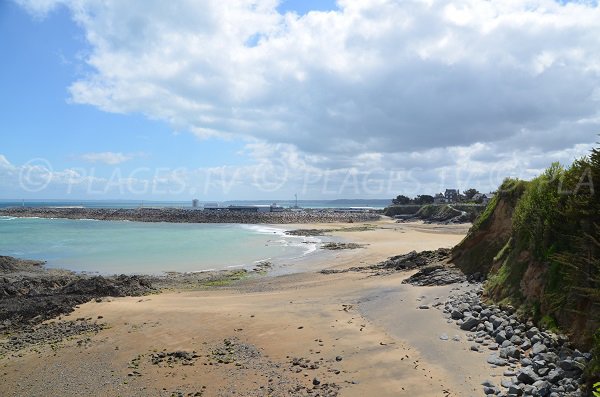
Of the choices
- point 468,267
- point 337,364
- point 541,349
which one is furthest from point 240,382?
point 468,267

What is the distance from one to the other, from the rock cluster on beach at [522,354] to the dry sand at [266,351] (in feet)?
1.16

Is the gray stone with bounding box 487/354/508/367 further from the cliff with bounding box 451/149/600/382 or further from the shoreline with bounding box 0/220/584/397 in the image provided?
the cliff with bounding box 451/149/600/382

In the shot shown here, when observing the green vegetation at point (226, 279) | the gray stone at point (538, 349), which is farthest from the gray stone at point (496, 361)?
the green vegetation at point (226, 279)

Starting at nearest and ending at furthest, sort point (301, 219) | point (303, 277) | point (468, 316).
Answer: point (468, 316) → point (303, 277) → point (301, 219)

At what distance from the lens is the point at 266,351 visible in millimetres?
9562

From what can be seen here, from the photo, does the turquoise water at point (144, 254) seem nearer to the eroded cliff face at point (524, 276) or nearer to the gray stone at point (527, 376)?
the eroded cliff face at point (524, 276)

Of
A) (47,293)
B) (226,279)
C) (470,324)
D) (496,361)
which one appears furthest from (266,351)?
(226,279)

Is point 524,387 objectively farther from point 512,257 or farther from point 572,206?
point 512,257

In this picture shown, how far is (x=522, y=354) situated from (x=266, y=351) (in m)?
5.14

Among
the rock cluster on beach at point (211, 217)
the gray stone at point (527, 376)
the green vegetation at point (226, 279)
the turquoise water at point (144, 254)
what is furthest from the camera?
the rock cluster on beach at point (211, 217)

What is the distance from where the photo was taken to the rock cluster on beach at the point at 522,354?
5898 millimetres

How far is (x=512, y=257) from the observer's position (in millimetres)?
10734

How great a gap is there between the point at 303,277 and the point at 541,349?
14.9 metres

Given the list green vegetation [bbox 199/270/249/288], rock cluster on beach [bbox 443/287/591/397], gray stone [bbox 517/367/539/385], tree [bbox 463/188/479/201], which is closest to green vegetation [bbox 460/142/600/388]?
rock cluster on beach [bbox 443/287/591/397]
